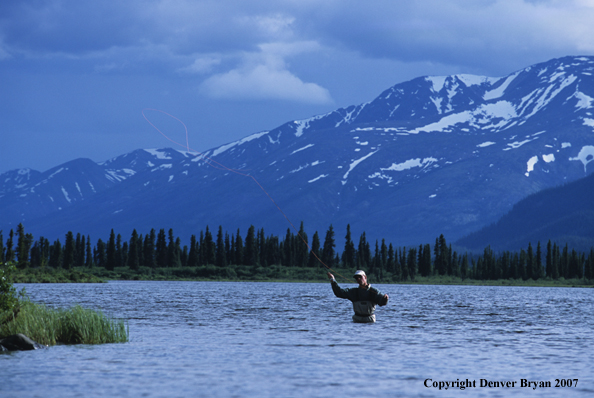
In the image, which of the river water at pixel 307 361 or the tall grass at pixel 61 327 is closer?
the river water at pixel 307 361

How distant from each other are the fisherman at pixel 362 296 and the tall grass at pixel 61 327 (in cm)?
1135

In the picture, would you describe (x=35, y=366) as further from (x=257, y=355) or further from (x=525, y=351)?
(x=525, y=351)

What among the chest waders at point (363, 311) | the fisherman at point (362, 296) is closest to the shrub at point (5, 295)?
the fisherman at point (362, 296)

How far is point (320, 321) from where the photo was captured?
47.8 metres

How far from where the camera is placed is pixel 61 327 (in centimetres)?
3334

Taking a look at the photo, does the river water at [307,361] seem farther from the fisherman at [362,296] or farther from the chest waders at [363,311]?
the fisherman at [362,296]

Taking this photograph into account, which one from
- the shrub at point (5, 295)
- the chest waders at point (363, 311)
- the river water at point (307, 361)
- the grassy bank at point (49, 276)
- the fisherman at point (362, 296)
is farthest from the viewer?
the grassy bank at point (49, 276)

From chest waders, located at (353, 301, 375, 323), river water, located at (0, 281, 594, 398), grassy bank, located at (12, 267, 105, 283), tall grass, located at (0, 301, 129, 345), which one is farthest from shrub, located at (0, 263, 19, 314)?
grassy bank, located at (12, 267, 105, 283)

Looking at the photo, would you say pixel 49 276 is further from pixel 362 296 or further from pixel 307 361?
pixel 307 361

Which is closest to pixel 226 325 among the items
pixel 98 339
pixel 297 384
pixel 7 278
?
pixel 98 339

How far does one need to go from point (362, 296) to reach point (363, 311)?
2288 millimetres

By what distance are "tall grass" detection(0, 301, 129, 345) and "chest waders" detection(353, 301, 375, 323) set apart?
14.4 meters

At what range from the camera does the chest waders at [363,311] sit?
42.9 m

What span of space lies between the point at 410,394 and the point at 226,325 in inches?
942
